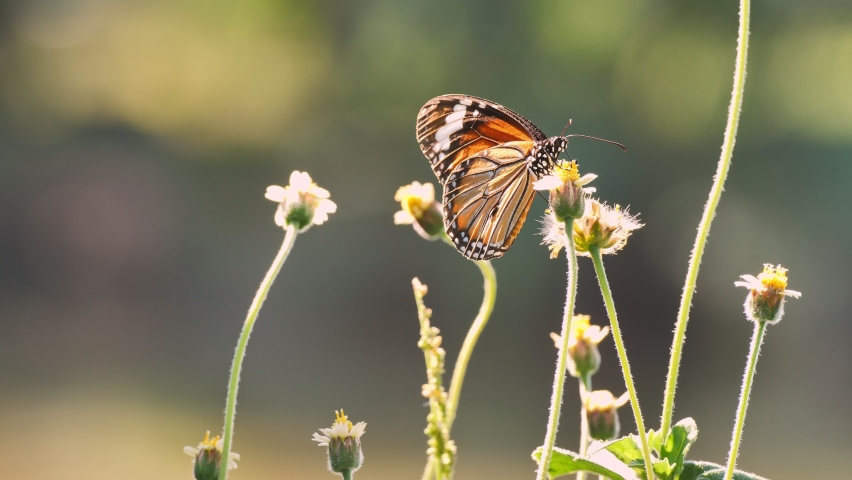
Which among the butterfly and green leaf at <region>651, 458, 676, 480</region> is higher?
the butterfly

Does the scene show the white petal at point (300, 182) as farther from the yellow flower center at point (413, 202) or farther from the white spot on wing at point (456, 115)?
the white spot on wing at point (456, 115)

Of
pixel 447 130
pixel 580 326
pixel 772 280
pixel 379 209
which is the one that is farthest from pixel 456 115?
pixel 379 209

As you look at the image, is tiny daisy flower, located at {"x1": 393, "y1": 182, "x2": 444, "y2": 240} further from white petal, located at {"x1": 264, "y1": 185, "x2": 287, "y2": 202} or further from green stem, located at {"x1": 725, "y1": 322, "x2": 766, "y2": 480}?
green stem, located at {"x1": 725, "y1": 322, "x2": 766, "y2": 480}

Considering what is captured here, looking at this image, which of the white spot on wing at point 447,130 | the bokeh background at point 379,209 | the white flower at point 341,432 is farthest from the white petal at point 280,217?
the bokeh background at point 379,209

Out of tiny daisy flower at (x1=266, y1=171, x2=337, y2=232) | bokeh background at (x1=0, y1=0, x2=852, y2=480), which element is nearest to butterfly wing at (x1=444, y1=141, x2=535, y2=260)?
tiny daisy flower at (x1=266, y1=171, x2=337, y2=232)

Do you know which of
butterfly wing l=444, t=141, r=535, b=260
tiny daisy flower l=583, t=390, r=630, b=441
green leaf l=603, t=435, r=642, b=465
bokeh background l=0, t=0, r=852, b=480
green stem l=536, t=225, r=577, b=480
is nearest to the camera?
green stem l=536, t=225, r=577, b=480

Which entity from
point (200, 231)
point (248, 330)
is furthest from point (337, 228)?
point (248, 330)

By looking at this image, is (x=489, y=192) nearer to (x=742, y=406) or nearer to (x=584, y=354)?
(x=584, y=354)
